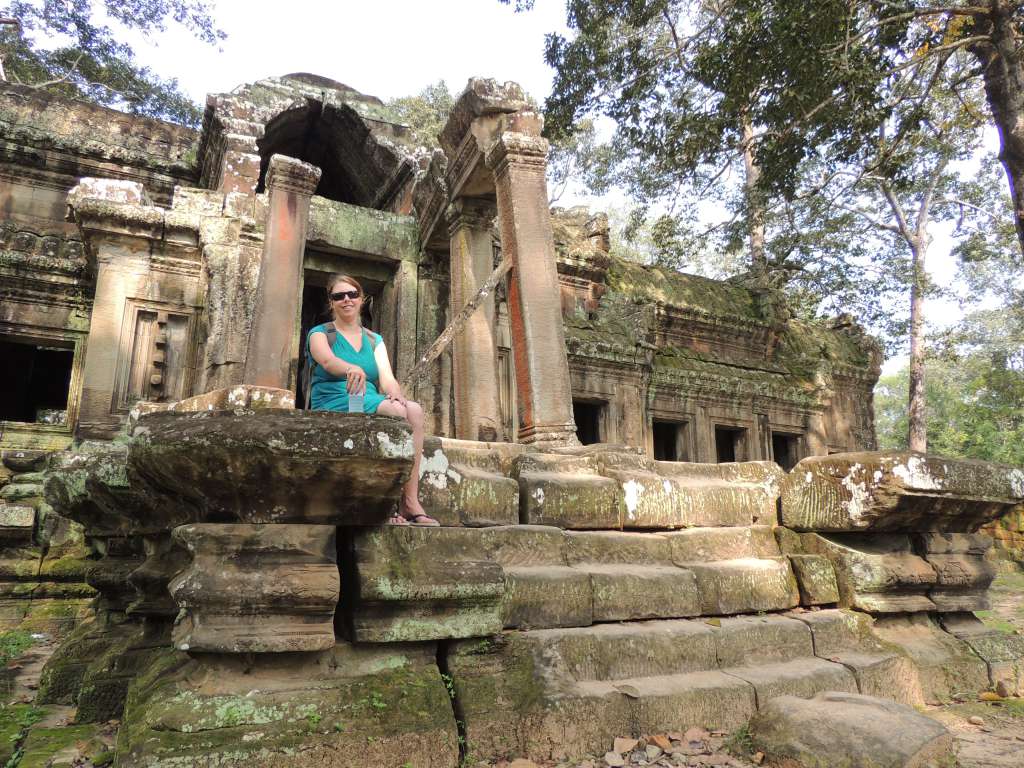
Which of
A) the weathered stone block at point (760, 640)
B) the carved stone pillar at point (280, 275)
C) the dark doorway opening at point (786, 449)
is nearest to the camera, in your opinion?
the weathered stone block at point (760, 640)

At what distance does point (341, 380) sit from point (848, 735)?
7.95 ft

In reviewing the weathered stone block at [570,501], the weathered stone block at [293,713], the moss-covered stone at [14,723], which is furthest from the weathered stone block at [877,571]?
the moss-covered stone at [14,723]

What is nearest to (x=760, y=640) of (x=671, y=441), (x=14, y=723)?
(x=14, y=723)

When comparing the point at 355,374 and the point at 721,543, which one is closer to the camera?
the point at 355,374

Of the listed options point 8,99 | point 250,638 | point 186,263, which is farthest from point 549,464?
point 8,99

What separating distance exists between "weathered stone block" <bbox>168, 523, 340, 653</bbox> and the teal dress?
0.83 m

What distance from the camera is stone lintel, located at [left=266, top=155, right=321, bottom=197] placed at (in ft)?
19.1

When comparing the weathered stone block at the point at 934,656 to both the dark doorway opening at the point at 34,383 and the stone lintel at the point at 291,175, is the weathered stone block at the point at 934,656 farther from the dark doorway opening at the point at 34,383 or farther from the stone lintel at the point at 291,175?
the dark doorway opening at the point at 34,383

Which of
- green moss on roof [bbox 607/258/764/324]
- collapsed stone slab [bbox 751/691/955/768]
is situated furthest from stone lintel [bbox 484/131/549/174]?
green moss on roof [bbox 607/258/764/324]

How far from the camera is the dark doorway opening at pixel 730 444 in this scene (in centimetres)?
1059

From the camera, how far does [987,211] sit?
64.5 ft

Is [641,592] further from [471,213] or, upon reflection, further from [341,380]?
[471,213]

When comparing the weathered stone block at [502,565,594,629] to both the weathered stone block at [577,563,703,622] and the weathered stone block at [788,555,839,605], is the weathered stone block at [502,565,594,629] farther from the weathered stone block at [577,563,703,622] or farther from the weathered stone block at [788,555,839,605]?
the weathered stone block at [788,555,839,605]

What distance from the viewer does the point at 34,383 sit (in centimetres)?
1352
